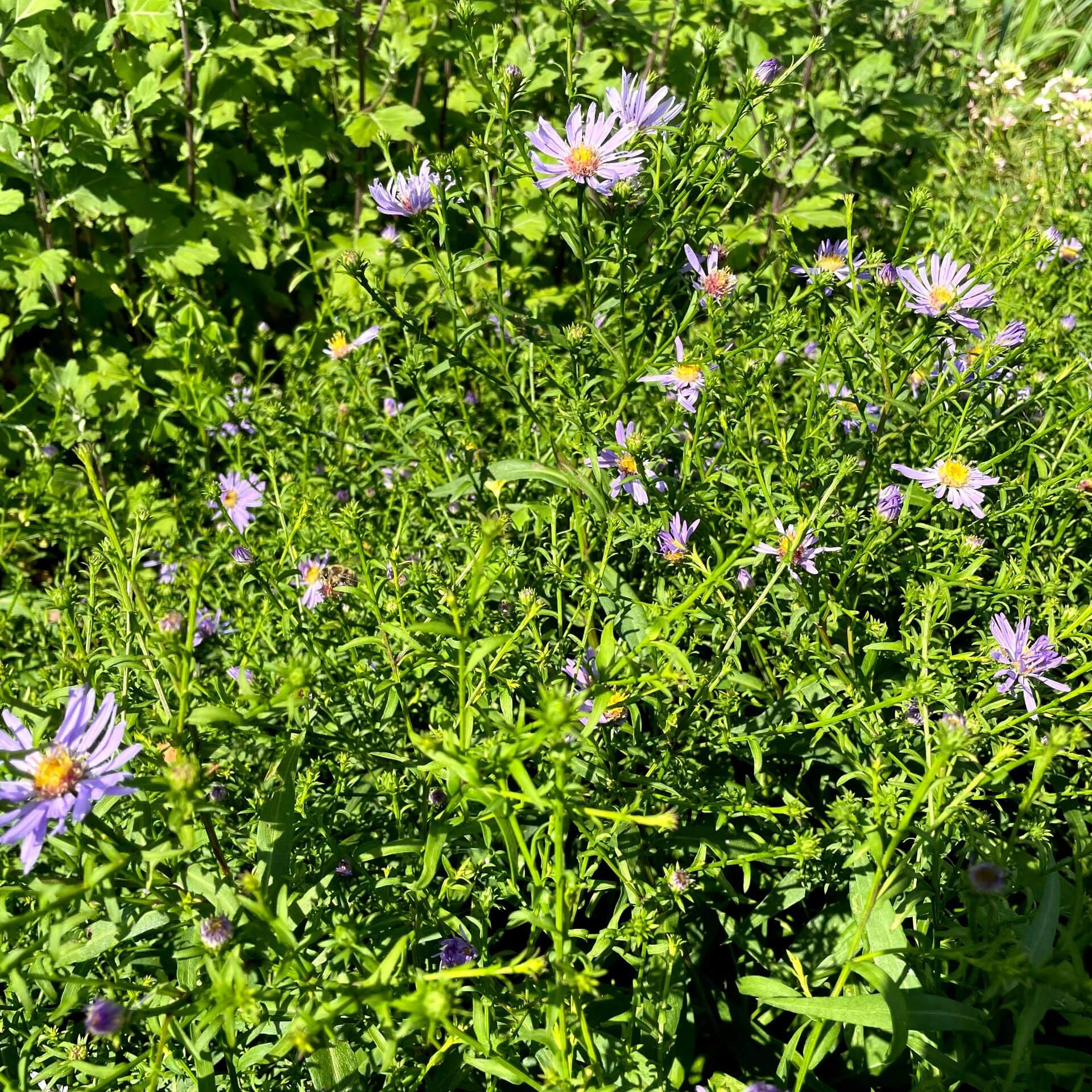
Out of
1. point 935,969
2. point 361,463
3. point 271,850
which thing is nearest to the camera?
point 271,850

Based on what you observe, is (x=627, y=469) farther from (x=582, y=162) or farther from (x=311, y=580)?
(x=311, y=580)

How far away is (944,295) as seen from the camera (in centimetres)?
A: 192

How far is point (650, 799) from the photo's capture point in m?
1.69

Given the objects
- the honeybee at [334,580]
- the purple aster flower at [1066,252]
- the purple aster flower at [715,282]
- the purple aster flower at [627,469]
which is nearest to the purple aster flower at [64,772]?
the honeybee at [334,580]

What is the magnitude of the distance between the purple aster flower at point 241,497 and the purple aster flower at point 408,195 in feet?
2.89

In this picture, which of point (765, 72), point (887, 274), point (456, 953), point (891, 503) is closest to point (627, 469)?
point (891, 503)

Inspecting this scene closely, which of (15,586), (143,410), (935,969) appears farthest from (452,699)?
(143,410)

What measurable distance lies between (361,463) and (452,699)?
105 centimetres

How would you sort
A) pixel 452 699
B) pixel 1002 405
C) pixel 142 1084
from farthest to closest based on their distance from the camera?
pixel 1002 405, pixel 452 699, pixel 142 1084

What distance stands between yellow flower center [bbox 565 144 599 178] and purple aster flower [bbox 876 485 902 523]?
2.92 ft

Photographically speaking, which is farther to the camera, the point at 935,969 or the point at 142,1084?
the point at 935,969

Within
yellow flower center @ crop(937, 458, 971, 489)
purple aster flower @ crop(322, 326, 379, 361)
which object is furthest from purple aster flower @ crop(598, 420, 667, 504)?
purple aster flower @ crop(322, 326, 379, 361)

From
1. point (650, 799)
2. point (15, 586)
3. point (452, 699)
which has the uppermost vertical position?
point (15, 586)

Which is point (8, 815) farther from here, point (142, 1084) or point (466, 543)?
point (466, 543)
